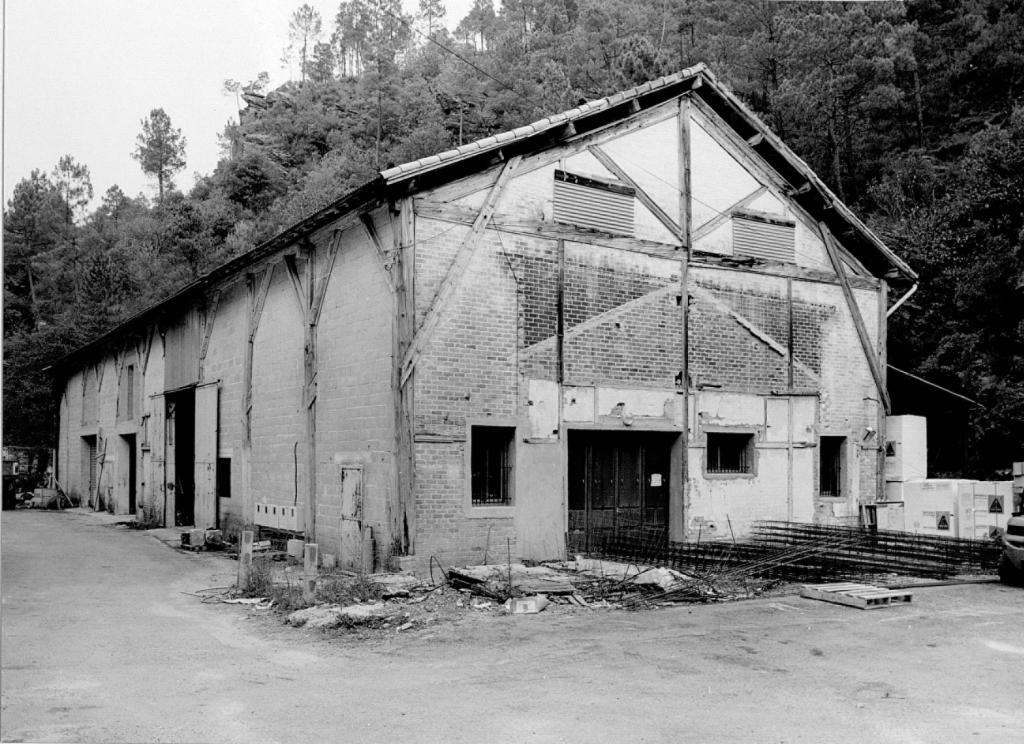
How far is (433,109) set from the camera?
56844mm

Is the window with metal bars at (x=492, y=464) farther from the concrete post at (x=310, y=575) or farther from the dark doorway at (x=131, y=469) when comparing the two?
the dark doorway at (x=131, y=469)

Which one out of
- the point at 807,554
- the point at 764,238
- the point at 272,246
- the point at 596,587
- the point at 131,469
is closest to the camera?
the point at 596,587

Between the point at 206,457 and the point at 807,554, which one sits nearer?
the point at 807,554

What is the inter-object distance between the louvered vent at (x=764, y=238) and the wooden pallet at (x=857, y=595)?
7.04 meters

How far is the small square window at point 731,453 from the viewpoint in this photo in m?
16.5

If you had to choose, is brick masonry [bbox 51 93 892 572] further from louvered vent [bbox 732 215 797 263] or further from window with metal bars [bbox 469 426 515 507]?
louvered vent [bbox 732 215 797 263]

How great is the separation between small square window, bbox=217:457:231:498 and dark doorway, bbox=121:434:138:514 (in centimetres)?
978

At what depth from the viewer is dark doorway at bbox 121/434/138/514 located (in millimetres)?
28859

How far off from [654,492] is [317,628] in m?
7.66

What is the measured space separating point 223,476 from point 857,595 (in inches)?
565

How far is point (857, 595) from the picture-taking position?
37.7 feet

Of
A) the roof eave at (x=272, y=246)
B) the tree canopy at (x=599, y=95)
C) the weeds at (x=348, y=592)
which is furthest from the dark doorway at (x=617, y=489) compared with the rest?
the tree canopy at (x=599, y=95)

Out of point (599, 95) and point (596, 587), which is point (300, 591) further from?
point (599, 95)

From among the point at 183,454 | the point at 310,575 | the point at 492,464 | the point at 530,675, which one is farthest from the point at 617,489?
the point at 183,454
